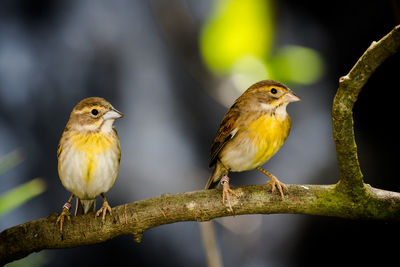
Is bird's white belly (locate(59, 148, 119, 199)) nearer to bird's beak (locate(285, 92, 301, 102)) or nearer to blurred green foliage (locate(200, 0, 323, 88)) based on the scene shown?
blurred green foliage (locate(200, 0, 323, 88))

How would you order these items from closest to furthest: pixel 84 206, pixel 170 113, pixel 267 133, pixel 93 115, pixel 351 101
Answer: pixel 351 101 → pixel 93 115 → pixel 267 133 → pixel 84 206 → pixel 170 113

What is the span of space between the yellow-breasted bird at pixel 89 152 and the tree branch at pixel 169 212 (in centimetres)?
7

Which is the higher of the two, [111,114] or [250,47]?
[250,47]

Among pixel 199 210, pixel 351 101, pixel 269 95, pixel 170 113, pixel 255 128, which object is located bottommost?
pixel 199 210

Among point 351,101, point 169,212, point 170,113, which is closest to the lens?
point 351,101

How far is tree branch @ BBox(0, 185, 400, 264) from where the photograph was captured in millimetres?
2117

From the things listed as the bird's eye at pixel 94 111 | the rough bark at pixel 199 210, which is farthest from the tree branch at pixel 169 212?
the bird's eye at pixel 94 111

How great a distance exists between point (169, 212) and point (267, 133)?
2.19 feet

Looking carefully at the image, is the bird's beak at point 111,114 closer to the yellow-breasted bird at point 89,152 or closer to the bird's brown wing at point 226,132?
the yellow-breasted bird at point 89,152

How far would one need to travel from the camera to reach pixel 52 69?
4.29 metres

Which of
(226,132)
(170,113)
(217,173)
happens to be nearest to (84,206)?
(217,173)

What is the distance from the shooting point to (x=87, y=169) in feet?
7.30

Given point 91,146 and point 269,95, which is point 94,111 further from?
point 269,95

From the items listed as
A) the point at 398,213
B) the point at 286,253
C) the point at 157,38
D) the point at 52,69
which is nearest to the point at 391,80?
the point at 286,253
